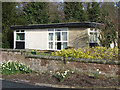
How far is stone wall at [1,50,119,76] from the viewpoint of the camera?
28.9 ft

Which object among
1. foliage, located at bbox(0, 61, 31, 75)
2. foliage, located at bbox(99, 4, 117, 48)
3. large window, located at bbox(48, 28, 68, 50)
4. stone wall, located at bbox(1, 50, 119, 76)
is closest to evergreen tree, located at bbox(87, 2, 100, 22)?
large window, located at bbox(48, 28, 68, 50)

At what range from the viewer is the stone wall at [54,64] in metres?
8.80

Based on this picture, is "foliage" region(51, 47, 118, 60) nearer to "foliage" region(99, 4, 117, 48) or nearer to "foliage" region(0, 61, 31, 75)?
"foliage" region(0, 61, 31, 75)

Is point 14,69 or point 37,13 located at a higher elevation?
point 37,13

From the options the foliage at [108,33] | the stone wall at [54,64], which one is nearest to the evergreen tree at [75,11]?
the foliage at [108,33]

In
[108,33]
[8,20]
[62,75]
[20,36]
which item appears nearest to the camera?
[62,75]

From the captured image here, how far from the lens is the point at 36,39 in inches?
747

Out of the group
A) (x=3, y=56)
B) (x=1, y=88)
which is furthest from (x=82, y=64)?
(x=3, y=56)

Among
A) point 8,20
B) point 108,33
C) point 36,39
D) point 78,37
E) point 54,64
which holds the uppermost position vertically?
point 8,20

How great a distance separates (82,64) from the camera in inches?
367

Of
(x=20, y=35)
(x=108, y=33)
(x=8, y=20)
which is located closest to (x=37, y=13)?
(x=8, y=20)

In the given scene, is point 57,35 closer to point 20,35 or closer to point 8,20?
point 20,35

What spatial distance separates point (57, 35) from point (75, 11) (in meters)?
13.2

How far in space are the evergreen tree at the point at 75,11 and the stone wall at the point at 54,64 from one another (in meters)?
19.1
